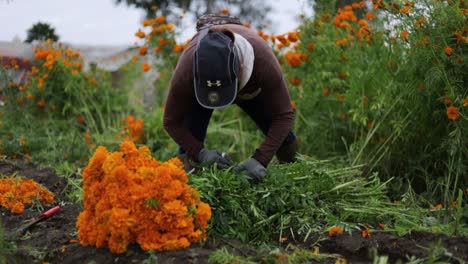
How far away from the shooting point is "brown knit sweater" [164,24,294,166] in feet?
11.8

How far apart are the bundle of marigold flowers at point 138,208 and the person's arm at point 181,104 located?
0.73 meters

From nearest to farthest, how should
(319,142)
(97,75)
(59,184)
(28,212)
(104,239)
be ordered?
(104,239) < (28,212) < (59,184) < (319,142) < (97,75)

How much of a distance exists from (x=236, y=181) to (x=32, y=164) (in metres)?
2.64

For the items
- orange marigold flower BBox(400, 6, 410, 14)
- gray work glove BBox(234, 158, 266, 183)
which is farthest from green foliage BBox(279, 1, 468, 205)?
gray work glove BBox(234, 158, 266, 183)

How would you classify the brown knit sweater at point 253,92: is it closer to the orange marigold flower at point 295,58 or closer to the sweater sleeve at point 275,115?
the sweater sleeve at point 275,115

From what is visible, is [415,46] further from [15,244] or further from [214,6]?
[214,6]

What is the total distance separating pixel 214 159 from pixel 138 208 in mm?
879

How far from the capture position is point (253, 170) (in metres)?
3.47

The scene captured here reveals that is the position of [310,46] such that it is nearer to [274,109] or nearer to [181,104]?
[274,109]

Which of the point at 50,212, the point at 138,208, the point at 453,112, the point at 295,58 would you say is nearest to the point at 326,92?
the point at 295,58

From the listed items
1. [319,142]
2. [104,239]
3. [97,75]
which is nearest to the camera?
[104,239]

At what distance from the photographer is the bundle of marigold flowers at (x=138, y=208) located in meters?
2.77

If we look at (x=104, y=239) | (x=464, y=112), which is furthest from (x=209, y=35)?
(x=464, y=112)

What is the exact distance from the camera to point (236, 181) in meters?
3.40
